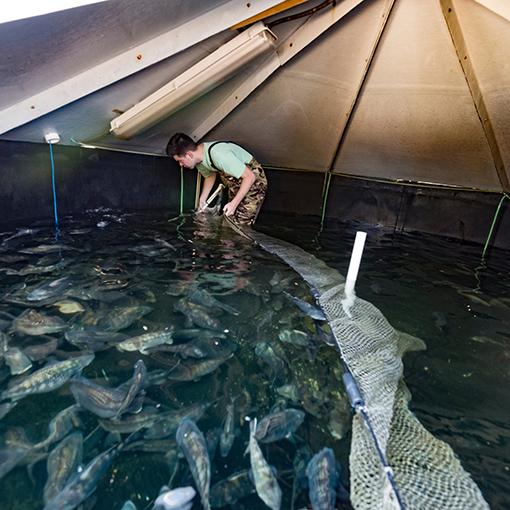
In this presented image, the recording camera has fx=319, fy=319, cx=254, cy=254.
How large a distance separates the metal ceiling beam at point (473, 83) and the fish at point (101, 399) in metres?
4.99

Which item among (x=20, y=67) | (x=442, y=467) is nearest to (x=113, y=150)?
(x=20, y=67)

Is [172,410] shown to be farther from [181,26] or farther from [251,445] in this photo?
[181,26]

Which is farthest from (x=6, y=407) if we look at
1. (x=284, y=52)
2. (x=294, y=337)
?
(x=284, y=52)

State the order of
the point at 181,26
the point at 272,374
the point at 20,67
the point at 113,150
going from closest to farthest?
the point at 272,374, the point at 20,67, the point at 181,26, the point at 113,150

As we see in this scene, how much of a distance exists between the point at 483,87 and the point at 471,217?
2915 mm

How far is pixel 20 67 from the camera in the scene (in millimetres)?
3303

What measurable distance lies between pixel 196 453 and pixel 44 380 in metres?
0.88

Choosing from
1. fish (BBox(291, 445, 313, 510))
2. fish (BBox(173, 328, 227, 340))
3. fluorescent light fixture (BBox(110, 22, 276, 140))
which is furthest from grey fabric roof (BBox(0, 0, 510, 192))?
fish (BBox(291, 445, 313, 510))

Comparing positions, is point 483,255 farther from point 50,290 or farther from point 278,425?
point 50,290

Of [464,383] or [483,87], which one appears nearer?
[464,383]

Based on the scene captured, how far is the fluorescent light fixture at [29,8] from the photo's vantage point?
8.61ft

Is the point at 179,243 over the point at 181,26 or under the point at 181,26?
under

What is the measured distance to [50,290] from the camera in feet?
8.31

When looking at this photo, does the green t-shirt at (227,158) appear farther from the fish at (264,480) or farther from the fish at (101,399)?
the fish at (264,480)
